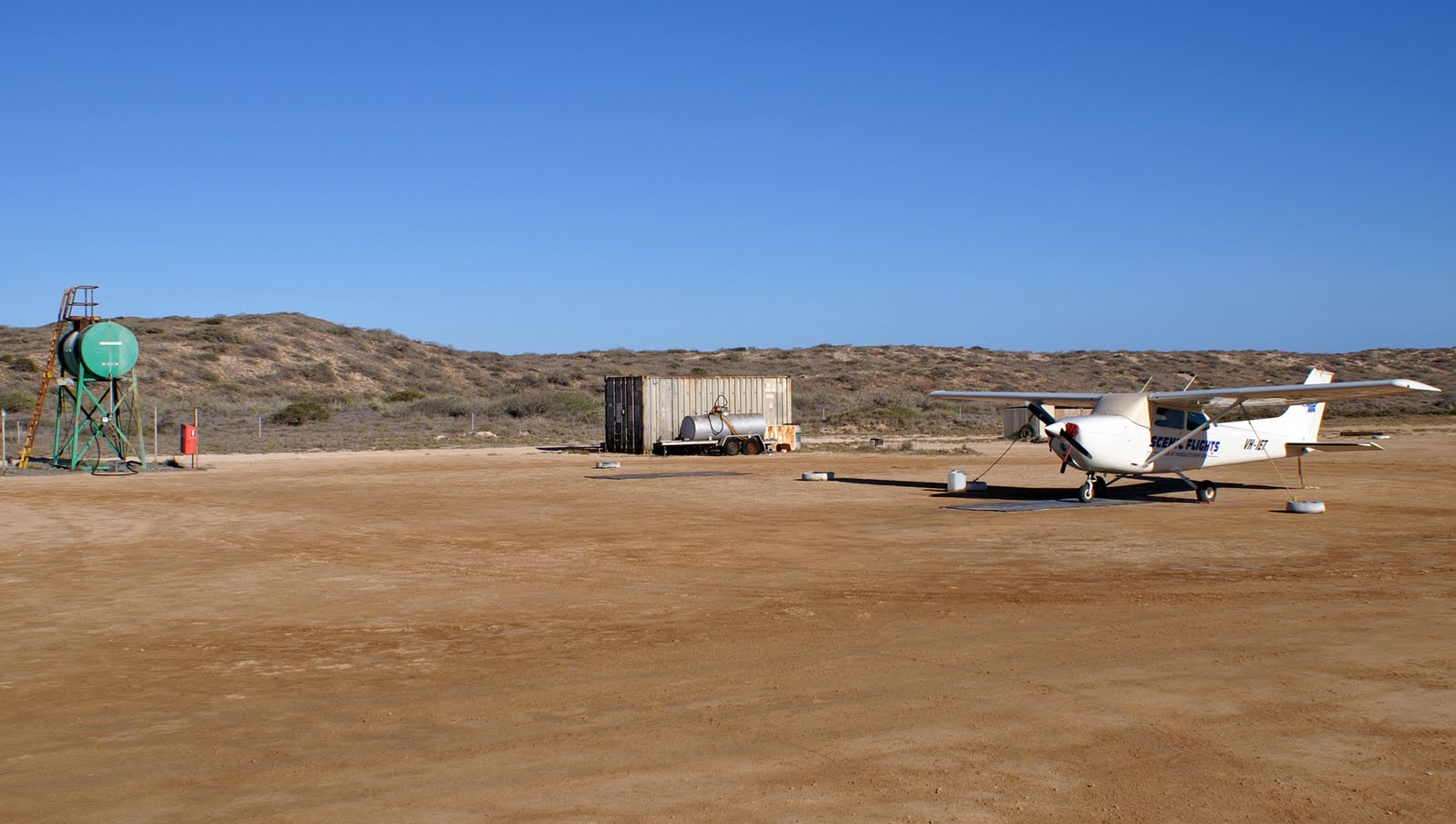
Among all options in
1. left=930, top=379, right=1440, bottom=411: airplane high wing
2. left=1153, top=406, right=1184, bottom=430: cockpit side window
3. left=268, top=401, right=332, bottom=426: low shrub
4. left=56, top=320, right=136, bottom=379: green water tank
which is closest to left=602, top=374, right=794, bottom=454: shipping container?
left=56, top=320, right=136, bottom=379: green water tank

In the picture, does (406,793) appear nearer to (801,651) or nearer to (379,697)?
(379,697)

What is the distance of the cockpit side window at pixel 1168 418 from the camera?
21.6 meters

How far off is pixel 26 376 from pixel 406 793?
77.0 metres

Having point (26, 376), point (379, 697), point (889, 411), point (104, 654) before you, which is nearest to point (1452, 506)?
point (379, 697)

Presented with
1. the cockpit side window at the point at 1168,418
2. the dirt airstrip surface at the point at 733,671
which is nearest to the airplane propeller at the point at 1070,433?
the cockpit side window at the point at 1168,418

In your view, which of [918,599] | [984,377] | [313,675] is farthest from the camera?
[984,377]

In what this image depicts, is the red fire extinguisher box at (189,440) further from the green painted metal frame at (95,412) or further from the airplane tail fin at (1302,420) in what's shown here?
the airplane tail fin at (1302,420)

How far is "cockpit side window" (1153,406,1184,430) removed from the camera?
21594 millimetres

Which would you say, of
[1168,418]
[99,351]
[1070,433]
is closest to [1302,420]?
[1168,418]

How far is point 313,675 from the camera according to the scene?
834cm

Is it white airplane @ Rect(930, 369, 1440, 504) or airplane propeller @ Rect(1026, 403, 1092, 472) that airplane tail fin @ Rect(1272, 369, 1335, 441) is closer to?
white airplane @ Rect(930, 369, 1440, 504)

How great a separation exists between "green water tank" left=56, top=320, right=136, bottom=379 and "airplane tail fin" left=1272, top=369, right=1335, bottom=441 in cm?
2840

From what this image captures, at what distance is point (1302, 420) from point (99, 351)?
29.7m

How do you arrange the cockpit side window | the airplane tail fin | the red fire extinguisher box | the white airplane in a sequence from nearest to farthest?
the white airplane, the cockpit side window, the airplane tail fin, the red fire extinguisher box
